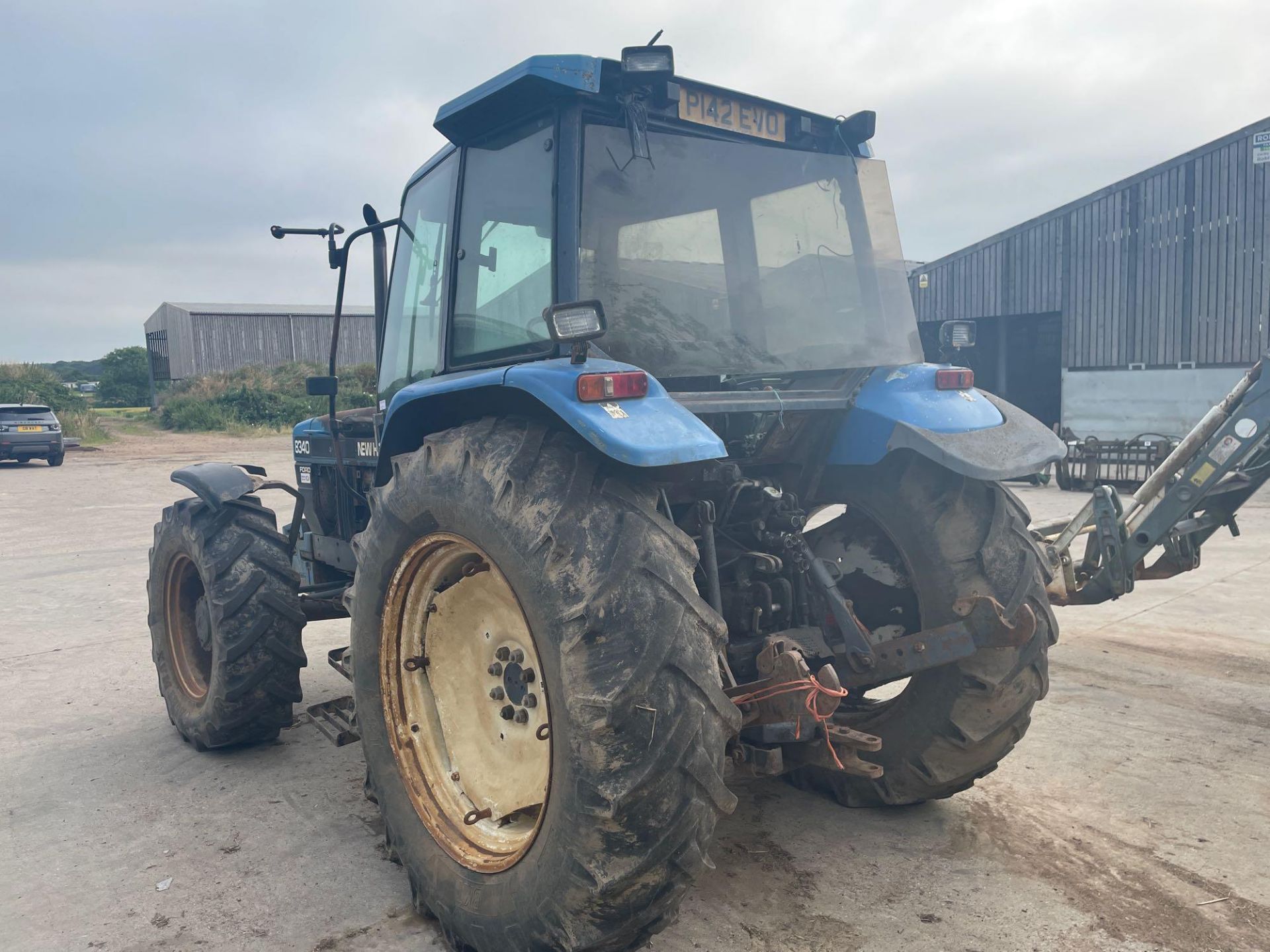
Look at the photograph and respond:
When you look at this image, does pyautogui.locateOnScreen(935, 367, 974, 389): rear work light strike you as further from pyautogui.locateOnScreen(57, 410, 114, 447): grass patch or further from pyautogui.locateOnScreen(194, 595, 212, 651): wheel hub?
pyautogui.locateOnScreen(57, 410, 114, 447): grass patch

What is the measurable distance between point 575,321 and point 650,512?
531 mm

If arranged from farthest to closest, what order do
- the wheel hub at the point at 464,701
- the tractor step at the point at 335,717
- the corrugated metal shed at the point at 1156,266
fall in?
the corrugated metal shed at the point at 1156,266 → the tractor step at the point at 335,717 → the wheel hub at the point at 464,701

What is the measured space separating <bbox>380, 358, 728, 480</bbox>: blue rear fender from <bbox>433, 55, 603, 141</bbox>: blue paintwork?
0.89 metres

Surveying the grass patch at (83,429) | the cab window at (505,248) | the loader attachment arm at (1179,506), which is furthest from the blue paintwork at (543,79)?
the grass patch at (83,429)

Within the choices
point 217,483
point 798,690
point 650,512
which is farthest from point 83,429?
point 798,690

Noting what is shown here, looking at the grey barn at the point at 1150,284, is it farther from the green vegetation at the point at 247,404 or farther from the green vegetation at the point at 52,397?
the green vegetation at the point at 52,397

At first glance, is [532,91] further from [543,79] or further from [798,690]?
[798,690]

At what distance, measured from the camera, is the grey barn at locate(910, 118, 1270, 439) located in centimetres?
1567

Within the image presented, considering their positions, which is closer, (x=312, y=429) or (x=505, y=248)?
(x=505, y=248)

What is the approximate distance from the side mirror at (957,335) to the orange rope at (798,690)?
6.20 ft

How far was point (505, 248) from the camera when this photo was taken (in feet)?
10.7

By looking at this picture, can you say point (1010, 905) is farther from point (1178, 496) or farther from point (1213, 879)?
point (1178, 496)

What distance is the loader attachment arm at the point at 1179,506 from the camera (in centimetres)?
464

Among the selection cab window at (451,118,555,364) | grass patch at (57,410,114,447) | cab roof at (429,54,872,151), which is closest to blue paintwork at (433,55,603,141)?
cab roof at (429,54,872,151)
